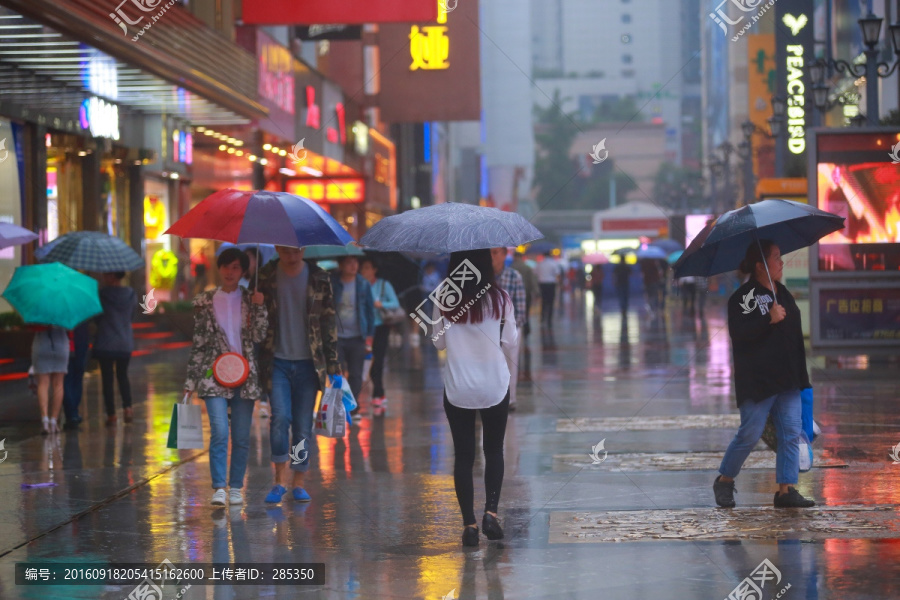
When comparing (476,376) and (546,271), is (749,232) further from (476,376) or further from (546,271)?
(546,271)

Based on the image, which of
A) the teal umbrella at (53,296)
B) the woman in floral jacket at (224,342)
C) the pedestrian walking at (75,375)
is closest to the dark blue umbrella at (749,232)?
the woman in floral jacket at (224,342)

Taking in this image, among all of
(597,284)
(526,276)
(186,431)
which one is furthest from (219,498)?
(597,284)

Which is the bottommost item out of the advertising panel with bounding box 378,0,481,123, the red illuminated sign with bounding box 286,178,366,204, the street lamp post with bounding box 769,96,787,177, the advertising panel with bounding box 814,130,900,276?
the advertising panel with bounding box 814,130,900,276

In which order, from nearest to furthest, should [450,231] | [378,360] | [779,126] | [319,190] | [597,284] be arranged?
[450,231], [378,360], [779,126], [319,190], [597,284]

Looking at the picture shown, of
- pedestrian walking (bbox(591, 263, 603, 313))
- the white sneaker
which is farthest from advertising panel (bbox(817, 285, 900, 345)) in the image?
pedestrian walking (bbox(591, 263, 603, 313))

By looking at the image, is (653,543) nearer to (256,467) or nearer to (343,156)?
A: (256,467)

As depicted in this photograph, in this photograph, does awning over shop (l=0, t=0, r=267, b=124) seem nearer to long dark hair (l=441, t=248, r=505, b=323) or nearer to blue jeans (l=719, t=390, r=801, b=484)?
long dark hair (l=441, t=248, r=505, b=323)

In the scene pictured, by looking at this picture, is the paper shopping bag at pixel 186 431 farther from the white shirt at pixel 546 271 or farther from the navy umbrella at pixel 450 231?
the white shirt at pixel 546 271

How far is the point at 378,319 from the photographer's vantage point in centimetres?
1477

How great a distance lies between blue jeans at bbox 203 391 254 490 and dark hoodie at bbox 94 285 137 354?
5.04 metres

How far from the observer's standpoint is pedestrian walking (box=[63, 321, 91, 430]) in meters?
12.8

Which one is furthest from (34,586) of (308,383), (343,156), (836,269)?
(343,156)

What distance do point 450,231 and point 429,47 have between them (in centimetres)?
2815

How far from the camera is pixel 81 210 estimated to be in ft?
70.1
